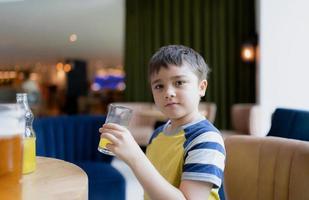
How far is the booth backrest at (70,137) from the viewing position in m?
2.38

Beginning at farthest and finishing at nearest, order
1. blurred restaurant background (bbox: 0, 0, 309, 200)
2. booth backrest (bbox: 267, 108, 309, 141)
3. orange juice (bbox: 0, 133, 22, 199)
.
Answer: blurred restaurant background (bbox: 0, 0, 309, 200) < booth backrest (bbox: 267, 108, 309, 141) < orange juice (bbox: 0, 133, 22, 199)

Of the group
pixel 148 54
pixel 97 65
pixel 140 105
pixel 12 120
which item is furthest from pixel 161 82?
pixel 97 65

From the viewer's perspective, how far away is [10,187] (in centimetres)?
85

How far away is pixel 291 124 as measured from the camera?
1901 millimetres

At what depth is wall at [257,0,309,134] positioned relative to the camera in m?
4.44

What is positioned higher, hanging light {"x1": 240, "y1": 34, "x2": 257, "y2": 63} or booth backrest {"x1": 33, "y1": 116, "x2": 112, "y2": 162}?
hanging light {"x1": 240, "y1": 34, "x2": 257, "y2": 63}

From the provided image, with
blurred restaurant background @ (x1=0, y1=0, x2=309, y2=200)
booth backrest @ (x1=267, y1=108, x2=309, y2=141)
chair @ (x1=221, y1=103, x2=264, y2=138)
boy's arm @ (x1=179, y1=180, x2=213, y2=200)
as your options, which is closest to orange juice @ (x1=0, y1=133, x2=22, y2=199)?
boy's arm @ (x1=179, y1=180, x2=213, y2=200)

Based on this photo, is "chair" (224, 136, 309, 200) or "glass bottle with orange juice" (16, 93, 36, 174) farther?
"glass bottle with orange juice" (16, 93, 36, 174)

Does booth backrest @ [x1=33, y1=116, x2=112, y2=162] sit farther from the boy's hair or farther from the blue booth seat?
the boy's hair

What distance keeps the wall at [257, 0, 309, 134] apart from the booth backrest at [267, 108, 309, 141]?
2.47 metres

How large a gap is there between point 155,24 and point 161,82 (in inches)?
190

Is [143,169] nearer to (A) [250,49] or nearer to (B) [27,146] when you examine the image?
(B) [27,146]

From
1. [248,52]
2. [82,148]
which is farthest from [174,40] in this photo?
[82,148]

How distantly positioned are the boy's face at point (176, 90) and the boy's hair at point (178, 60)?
12 mm
